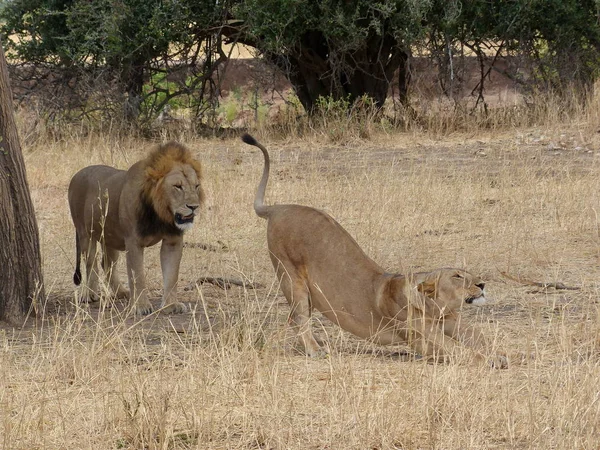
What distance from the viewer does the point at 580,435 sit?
379 cm

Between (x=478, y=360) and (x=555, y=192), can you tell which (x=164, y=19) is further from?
(x=478, y=360)

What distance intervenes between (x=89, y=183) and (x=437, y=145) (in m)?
6.94

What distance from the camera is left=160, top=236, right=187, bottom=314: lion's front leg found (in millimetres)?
6887

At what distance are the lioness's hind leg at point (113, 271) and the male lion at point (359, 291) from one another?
1917 millimetres

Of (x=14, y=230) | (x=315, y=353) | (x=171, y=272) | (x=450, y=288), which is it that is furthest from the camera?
(x=171, y=272)

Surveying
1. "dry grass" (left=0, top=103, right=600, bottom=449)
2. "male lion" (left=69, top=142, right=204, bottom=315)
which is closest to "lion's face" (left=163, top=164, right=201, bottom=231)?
"male lion" (left=69, top=142, right=204, bottom=315)

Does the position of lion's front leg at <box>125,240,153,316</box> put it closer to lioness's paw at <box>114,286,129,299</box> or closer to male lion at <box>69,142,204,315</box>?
male lion at <box>69,142,204,315</box>

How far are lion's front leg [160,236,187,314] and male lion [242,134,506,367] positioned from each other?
1.12 m

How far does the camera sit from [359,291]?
551 centimetres

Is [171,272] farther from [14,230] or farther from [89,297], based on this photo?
[14,230]

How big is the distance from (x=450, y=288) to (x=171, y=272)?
2331mm

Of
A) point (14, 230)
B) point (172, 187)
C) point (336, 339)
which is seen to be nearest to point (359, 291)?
point (336, 339)

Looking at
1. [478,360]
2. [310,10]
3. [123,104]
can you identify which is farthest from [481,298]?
[123,104]

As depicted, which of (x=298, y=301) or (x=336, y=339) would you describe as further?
(x=298, y=301)
